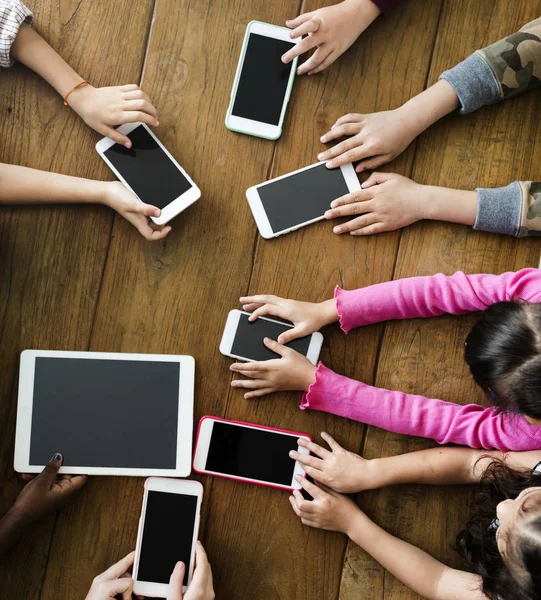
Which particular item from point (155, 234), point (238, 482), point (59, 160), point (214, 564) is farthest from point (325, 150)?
point (214, 564)

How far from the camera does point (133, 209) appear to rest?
902 millimetres

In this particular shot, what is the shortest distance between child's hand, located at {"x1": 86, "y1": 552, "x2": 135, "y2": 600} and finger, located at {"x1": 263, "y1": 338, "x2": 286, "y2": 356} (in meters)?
0.36

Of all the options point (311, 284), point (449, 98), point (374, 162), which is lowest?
point (311, 284)

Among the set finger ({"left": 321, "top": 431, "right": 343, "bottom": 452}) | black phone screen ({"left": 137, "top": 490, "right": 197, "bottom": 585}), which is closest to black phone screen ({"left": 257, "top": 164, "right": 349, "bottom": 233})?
finger ({"left": 321, "top": 431, "right": 343, "bottom": 452})

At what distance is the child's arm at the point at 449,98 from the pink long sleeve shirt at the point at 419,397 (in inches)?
8.2

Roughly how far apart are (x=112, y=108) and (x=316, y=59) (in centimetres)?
32

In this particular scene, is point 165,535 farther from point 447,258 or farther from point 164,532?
point 447,258

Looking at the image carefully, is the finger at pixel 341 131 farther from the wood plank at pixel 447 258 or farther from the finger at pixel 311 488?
the finger at pixel 311 488

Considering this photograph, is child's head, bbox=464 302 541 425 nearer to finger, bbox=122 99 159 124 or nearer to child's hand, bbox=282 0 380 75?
child's hand, bbox=282 0 380 75

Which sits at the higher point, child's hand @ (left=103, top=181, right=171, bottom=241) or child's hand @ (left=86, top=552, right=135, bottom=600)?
child's hand @ (left=103, top=181, right=171, bottom=241)

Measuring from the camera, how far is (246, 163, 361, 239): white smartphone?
3.12 feet

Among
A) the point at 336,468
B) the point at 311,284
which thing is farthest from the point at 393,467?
the point at 311,284

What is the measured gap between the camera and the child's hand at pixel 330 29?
3.08 feet

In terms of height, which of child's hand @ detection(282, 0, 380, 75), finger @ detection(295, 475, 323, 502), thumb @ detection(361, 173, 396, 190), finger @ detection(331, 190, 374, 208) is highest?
child's hand @ detection(282, 0, 380, 75)
